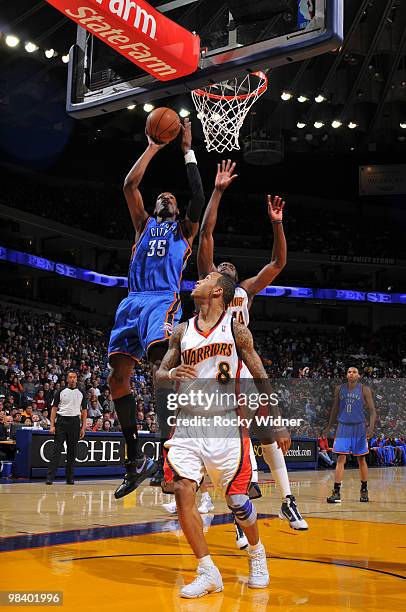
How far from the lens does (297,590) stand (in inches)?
157

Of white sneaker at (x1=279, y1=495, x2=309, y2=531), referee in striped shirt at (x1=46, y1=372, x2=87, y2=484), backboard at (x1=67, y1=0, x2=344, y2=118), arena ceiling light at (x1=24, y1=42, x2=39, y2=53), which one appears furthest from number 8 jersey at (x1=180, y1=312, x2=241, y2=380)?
arena ceiling light at (x1=24, y1=42, x2=39, y2=53)

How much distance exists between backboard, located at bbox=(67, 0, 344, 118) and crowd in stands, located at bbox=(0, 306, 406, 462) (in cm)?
692

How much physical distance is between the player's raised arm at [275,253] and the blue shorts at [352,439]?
4292 mm

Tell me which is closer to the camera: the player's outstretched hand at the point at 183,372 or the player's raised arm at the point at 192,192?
the player's outstretched hand at the point at 183,372

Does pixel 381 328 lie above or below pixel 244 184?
below

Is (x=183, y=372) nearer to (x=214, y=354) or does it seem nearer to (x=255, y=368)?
(x=214, y=354)

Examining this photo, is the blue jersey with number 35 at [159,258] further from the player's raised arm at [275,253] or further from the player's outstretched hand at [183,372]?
the player's outstretched hand at [183,372]

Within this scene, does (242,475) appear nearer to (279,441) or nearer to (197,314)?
(279,441)

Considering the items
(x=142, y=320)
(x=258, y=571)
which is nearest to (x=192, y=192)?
(x=142, y=320)

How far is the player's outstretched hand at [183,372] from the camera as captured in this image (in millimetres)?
4168

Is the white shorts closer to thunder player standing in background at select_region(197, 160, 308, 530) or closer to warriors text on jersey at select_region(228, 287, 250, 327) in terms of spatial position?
thunder player standing in background at select_region(197, 160, 308, 530)

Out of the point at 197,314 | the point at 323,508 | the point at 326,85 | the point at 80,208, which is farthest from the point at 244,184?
the point at 197,314

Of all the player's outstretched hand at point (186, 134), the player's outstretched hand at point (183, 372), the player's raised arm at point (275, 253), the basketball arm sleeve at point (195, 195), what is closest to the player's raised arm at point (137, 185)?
the player's outstretched hand at point (186, 134)

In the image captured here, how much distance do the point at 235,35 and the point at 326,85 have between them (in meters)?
18.0
